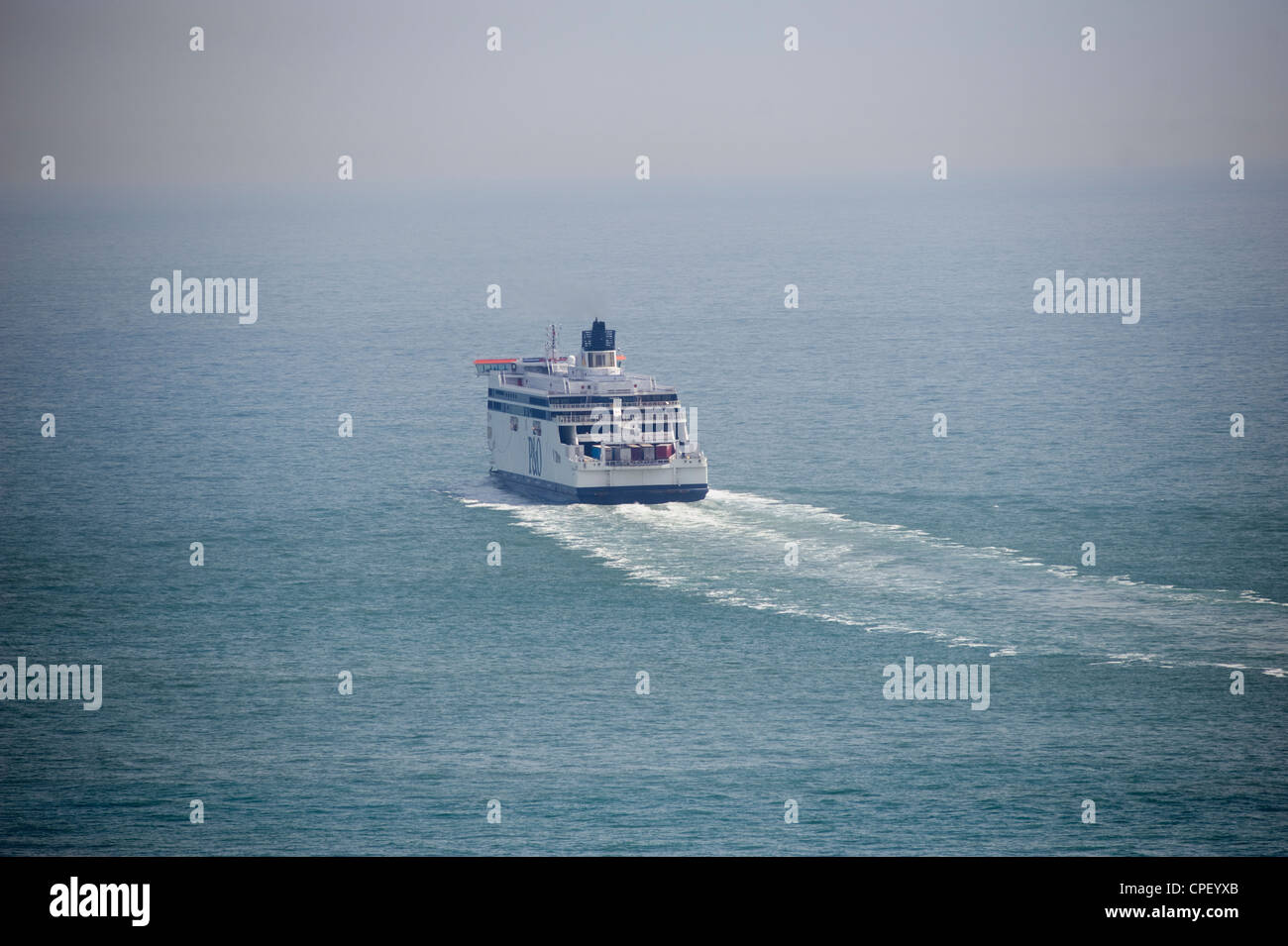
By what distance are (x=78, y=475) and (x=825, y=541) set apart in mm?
50843

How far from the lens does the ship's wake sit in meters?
70.3

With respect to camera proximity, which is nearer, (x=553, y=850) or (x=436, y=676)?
(x=553, y=850)

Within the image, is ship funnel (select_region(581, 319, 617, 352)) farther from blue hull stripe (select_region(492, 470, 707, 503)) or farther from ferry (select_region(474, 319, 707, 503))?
blue hull stripe (select_region(492, 470, 707, 503))

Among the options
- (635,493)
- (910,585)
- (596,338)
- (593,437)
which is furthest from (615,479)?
(910,585)

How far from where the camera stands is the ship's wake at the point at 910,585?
70312 mm

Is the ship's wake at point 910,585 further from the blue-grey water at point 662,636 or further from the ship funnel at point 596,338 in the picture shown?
the ship funnel at point 596,338

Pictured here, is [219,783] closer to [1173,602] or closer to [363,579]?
[363,579]

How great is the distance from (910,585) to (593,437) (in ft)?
71.8

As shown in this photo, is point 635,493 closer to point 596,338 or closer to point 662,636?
point 596,338

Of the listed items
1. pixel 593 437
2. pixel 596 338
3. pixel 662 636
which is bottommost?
pixel 662 636

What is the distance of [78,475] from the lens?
113 m

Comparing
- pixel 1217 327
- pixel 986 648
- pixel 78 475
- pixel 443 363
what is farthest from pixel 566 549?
pixel 1217 327

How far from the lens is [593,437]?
306 ft

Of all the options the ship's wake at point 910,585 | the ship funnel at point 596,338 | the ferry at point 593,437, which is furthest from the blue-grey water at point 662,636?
the ship funnel at point 596,338
